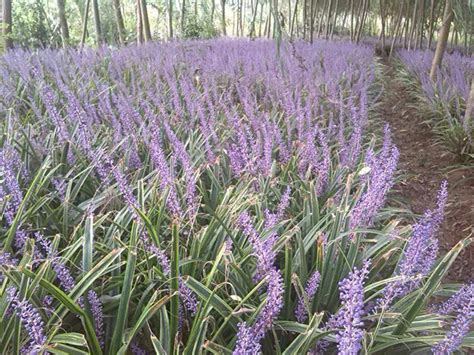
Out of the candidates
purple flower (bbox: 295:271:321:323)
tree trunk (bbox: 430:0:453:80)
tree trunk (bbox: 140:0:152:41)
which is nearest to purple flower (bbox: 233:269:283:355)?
purple flower (bbox: 295:271:321:323)

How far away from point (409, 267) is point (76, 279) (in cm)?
110

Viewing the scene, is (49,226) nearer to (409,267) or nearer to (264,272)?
(264,272)

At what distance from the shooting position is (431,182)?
14.1 feet

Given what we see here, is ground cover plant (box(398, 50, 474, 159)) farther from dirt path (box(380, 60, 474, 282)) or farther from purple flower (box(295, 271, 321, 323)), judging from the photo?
purple flower (box(295, 271, 321, 323))

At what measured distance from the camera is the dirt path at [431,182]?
324 centimetres

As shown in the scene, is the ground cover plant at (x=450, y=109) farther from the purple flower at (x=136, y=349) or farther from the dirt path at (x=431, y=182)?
the purple flower at (x=136, y=349)

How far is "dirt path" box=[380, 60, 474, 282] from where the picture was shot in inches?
127

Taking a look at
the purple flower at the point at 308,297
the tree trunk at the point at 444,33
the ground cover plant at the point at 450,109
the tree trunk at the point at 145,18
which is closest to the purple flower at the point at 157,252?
the purple flower at the point at 308,297

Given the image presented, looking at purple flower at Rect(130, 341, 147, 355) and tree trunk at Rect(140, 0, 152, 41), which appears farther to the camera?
tree trunk at Rect(140, 0, 152, 41)

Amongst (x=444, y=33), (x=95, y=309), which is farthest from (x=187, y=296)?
(x=444, y=33)

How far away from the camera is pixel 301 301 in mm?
1467

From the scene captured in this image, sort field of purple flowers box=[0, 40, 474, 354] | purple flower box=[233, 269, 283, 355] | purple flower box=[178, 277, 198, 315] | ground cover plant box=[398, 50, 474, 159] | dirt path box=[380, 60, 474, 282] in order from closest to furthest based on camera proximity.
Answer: purple flower box=[233, 269, 283, 355] → field of purple flowers box=[0, 40, 474, 354] → purple flower box=[178, 277, 198, 315] → dirt path box=[380, 60, 474, 282] → ground cover plant box=[398, 50, 474, 159]

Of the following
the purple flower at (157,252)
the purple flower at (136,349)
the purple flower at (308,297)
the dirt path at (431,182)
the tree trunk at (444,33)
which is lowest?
the dirt path at (431,182)

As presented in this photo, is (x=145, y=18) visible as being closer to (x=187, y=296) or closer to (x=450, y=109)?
(x=450, y=109)
